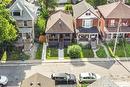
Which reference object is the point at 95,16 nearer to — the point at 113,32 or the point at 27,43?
the point at 113,32

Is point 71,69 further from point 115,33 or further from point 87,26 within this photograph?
point 115,33

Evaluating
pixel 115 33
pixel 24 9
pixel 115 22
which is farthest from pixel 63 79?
pixel 115 22

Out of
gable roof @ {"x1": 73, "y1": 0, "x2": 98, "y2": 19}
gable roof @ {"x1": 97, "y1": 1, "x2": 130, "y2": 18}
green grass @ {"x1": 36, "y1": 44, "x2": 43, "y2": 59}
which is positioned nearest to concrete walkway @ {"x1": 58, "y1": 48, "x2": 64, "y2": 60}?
green grass @ {"x1": 36, "y1": 44, "x2": 43, "y2": 59}

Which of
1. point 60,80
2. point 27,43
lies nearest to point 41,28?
point 27,43

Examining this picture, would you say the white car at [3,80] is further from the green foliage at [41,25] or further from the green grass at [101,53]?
the green grass at [101,53]

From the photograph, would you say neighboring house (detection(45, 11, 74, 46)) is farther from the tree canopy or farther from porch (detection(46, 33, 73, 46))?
the tree canopy

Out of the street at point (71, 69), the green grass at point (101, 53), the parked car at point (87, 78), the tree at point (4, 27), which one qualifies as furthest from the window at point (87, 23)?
the parked car at point (87, 78)
